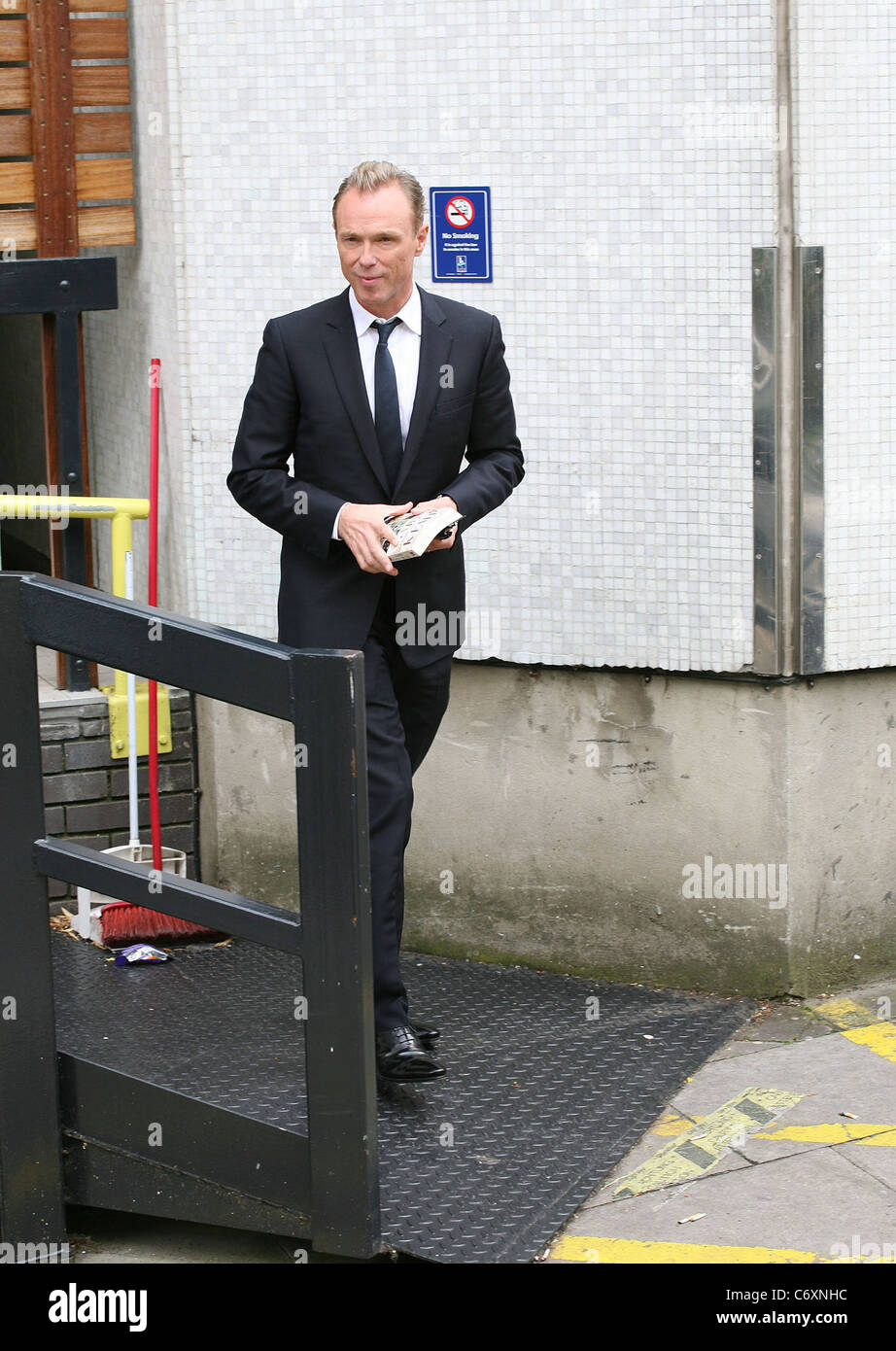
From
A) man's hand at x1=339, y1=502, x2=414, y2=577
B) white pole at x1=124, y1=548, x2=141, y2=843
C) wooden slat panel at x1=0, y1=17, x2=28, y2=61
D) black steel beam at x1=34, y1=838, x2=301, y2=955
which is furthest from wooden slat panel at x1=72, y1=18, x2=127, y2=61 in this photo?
black steel beam at x1=34, y1=838, x2=301, y2=955

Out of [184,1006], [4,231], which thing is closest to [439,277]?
[4,231]

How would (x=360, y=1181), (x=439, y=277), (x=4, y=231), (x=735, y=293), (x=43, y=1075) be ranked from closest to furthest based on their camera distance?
(x=360, y=1181)
(x=43, y=1075)
(x=735, y=293)
(x=439, y=277)
(x=4, y=231)

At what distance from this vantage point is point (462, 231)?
4797 mm

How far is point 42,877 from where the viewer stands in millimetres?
3449

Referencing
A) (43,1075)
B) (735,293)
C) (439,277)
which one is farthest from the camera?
(439,277)

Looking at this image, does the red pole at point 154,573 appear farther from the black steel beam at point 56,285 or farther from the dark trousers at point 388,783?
the dark trousers at point 388,783

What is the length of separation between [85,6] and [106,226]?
62 cm

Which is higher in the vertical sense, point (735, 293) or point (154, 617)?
point (735, 293)

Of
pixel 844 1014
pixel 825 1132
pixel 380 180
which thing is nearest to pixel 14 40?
pixel 380 180

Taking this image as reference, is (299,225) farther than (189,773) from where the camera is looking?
No

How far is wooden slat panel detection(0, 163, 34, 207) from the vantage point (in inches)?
208

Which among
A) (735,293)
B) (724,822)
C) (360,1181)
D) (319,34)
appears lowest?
(360,1181)

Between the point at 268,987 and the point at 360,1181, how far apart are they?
1.64 meters

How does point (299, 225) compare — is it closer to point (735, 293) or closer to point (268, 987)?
point (735, 293)
